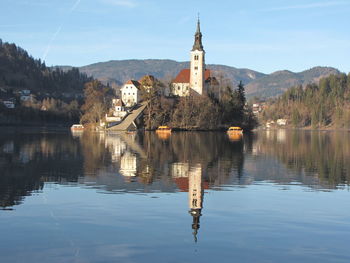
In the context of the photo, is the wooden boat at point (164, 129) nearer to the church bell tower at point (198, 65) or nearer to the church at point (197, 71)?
the church at point (197, 71)

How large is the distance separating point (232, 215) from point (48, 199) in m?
8.04

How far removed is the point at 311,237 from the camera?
15.2 m

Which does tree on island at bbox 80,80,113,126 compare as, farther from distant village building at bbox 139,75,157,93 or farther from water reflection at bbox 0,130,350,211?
water reflection at bbox 0,130,350,211

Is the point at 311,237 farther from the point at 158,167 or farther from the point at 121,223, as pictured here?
the point at 158,167

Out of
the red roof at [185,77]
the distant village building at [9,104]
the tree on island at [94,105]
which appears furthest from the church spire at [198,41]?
the distant village building at [9,104]

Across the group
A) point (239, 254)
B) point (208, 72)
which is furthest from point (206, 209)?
point (208, 72)

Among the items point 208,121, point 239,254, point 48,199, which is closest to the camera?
point 239,254

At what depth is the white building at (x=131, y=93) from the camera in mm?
146375

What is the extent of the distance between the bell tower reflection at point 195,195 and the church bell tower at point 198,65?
106m

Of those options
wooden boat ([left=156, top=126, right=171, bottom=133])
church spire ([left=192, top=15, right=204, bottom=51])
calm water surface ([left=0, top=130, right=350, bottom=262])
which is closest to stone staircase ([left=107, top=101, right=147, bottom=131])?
wooden boat ([left=156, top=126, right=171, bottom=133])

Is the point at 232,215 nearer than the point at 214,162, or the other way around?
the point at 232,215

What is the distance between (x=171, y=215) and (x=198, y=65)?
123273 mm

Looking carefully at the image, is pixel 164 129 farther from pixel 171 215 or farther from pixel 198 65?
pixel 171 215

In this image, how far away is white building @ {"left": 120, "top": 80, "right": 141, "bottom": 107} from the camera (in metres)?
146
